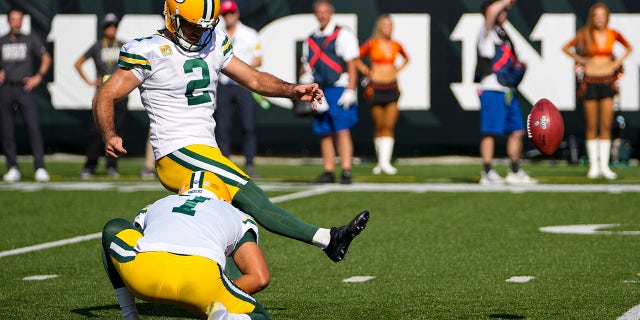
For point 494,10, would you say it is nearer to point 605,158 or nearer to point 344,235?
point 605,158

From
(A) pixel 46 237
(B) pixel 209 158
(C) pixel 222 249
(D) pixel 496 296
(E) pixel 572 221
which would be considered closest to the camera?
(C) pixel 222 249

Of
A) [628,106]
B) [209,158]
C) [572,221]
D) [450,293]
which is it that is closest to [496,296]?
[450,293]

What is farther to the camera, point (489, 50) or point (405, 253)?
point (489, 50)

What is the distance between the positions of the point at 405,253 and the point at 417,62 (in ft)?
34.5

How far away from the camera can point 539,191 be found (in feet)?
45.5

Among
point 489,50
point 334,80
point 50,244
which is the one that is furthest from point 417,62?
point 50,244

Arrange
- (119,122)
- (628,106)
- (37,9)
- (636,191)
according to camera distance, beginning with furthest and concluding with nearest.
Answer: (37,9) → (628,106) → (119,122) → (636,191)

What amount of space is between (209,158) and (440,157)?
13205 millimetres

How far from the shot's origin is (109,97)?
6.44 metres

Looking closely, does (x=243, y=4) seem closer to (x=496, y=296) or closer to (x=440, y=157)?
(x=440, y=157)

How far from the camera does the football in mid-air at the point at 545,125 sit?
7.41m

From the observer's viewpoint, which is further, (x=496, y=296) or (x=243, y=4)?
(x=243, y=4)

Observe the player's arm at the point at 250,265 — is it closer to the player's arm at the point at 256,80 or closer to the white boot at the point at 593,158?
the player's arm at the point at 256,80

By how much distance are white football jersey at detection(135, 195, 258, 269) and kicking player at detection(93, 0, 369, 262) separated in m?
1.02
